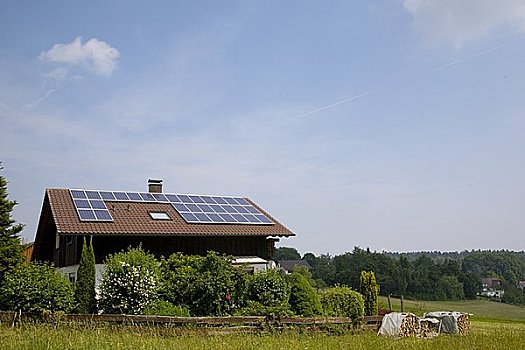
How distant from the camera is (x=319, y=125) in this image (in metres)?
22.5

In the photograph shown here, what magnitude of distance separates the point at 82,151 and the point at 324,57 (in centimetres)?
1149

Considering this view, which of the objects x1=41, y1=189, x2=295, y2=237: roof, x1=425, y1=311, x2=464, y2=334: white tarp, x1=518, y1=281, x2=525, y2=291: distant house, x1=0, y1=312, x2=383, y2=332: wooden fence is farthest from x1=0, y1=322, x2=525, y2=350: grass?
x1=518, y1=281, x2=525, y2=291: distant house

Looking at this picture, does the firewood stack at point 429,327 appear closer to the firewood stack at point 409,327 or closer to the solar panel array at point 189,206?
the firewood stack at point 409,327

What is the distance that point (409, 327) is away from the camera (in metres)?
17.1

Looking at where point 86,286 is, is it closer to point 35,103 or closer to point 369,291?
point 35,103

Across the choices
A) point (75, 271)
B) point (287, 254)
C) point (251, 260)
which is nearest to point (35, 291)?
point (75, 271)

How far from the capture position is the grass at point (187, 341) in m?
10.4

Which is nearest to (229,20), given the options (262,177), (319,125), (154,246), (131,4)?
(131,4)

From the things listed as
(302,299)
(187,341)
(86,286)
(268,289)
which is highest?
(86,286)

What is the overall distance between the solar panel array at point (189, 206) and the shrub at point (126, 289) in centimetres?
541

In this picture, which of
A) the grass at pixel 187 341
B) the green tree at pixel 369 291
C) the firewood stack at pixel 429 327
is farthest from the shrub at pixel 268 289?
the green tree at pixel 369 291

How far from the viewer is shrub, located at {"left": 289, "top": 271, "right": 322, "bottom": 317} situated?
18844 mm

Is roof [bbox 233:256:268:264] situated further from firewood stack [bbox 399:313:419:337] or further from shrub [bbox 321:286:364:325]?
firewood stack [bbox 399:313:419:337]

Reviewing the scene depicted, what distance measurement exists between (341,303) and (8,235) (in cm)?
1271
